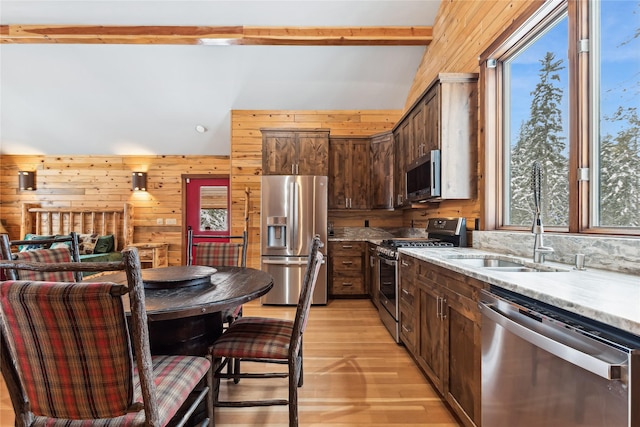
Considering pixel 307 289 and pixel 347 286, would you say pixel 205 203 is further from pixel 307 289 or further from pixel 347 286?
pixel 307 289

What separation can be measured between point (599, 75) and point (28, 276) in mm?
3297

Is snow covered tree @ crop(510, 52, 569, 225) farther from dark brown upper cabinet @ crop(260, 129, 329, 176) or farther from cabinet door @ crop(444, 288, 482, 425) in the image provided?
dark brown upper cabinet @ crop(260, 129, 329, 176)

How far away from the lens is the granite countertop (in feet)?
→ 2.70

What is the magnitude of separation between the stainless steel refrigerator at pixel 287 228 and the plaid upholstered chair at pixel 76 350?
3.08 m

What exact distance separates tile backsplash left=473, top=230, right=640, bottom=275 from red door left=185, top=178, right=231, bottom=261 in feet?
17.2

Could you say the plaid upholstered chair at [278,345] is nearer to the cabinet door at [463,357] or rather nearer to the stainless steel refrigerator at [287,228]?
the cabinet door at [463,357]

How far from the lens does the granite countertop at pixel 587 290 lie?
824 millimetres

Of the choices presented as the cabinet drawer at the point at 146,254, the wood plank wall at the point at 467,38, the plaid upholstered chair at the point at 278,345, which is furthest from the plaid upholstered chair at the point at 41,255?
the cabinet drawer at the point at 146,254

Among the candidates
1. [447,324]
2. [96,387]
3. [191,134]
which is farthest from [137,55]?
[447,324]

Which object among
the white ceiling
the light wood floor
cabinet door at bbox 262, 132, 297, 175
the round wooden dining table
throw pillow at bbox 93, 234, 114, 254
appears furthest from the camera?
throw pillow at bbox 93, 234, 114, 254

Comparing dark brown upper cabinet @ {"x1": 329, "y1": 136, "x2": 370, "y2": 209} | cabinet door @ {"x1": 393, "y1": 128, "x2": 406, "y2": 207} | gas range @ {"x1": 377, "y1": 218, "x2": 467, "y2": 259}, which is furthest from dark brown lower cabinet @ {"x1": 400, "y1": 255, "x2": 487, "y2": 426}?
dark brown upper cabinet @ {"x1": 329, "y1": 136, "x2": 370, "y2": 209}

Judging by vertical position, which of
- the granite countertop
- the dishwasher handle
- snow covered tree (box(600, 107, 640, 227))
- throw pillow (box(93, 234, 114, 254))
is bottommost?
throw pillow (box(93, 234, 114, 254))

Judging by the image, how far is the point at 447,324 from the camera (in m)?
1.88

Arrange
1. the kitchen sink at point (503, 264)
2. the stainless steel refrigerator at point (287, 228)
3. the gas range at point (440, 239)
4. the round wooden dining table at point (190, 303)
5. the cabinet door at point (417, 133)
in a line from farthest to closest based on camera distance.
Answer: the stainless steel refrigerator at point (287, 228)
the cabinet door at point (417, 133)
the gas range at point (440, 239)
the kitchen sink at point (503, 264)
the round wooden dining table at point (190, 303)
